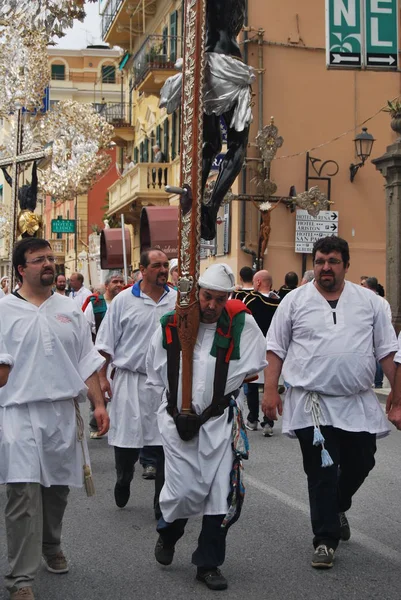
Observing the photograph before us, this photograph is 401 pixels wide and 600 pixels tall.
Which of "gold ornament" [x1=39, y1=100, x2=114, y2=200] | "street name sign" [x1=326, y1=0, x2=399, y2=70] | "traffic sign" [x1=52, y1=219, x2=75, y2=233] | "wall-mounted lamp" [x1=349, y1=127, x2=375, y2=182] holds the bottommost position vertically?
"traffic sign" [x1=52, y1=219, x2=75, y2=233]

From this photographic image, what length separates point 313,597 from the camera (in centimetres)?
533

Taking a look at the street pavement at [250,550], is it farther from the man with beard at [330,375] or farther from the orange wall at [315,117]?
the orange wall at [315,117]

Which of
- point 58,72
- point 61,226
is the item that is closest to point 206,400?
point 61,226

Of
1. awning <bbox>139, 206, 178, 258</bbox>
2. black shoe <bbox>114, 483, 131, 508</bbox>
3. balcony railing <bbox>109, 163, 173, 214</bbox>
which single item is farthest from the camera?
balcony railing <bbox>109, 163, 173, 214</bbox>

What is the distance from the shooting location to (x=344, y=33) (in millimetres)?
13641

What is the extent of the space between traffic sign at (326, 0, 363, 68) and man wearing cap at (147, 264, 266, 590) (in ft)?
27.4

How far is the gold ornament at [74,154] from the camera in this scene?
1648 cm

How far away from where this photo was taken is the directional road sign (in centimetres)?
2506

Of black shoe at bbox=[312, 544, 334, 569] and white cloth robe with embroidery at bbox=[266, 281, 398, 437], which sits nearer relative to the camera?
black shoe at bbox=[312, 544, 334, 569]

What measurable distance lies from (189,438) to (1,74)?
9.57 metres

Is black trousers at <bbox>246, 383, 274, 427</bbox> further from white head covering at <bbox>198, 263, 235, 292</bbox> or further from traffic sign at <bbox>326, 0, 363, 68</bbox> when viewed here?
white head covering at <bbox>198, 263, 235, 292</bbox>

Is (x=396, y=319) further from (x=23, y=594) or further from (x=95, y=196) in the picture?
(x=95, y=196)

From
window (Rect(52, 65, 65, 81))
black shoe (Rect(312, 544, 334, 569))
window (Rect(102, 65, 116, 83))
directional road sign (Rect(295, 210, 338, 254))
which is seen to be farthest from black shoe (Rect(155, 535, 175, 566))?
window (Rect(52, 65, 65, 81))

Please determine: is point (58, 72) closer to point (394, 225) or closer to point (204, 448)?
point (394, 225)
